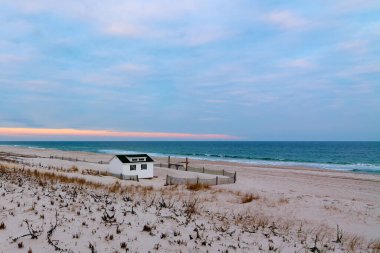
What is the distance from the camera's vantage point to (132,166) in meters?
34.0

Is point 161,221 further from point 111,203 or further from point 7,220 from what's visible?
point 7,220

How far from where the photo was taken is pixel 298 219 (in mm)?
15852

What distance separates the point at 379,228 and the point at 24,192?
50.1ft

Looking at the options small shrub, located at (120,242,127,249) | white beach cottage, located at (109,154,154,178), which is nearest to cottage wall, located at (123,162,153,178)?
white beach cottage, located at (109,154,154,178)

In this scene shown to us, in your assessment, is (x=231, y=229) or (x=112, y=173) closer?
(x=231, y=229)

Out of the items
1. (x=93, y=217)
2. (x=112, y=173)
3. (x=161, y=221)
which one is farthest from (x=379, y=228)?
(x=112, y=173)

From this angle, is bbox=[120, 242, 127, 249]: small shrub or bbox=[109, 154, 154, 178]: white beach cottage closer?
bbox=[120, 242, 127, 249]: small shrub

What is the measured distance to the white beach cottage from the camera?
3369 cm

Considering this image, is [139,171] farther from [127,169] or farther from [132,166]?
[127,169]

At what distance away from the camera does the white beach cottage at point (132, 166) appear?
33688mm

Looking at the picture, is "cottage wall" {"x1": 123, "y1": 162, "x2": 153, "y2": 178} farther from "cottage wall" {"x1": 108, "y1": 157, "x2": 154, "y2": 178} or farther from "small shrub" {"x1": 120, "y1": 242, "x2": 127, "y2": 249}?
"small shrub" {"x1": 120, "y1": 242, "x2": 127, "y2": 249}

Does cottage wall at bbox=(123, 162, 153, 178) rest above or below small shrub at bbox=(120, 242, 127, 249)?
below

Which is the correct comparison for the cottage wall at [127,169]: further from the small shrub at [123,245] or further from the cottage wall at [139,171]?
the small shrub at [123,245]

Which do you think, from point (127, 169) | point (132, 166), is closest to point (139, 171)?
point (132, 166)
